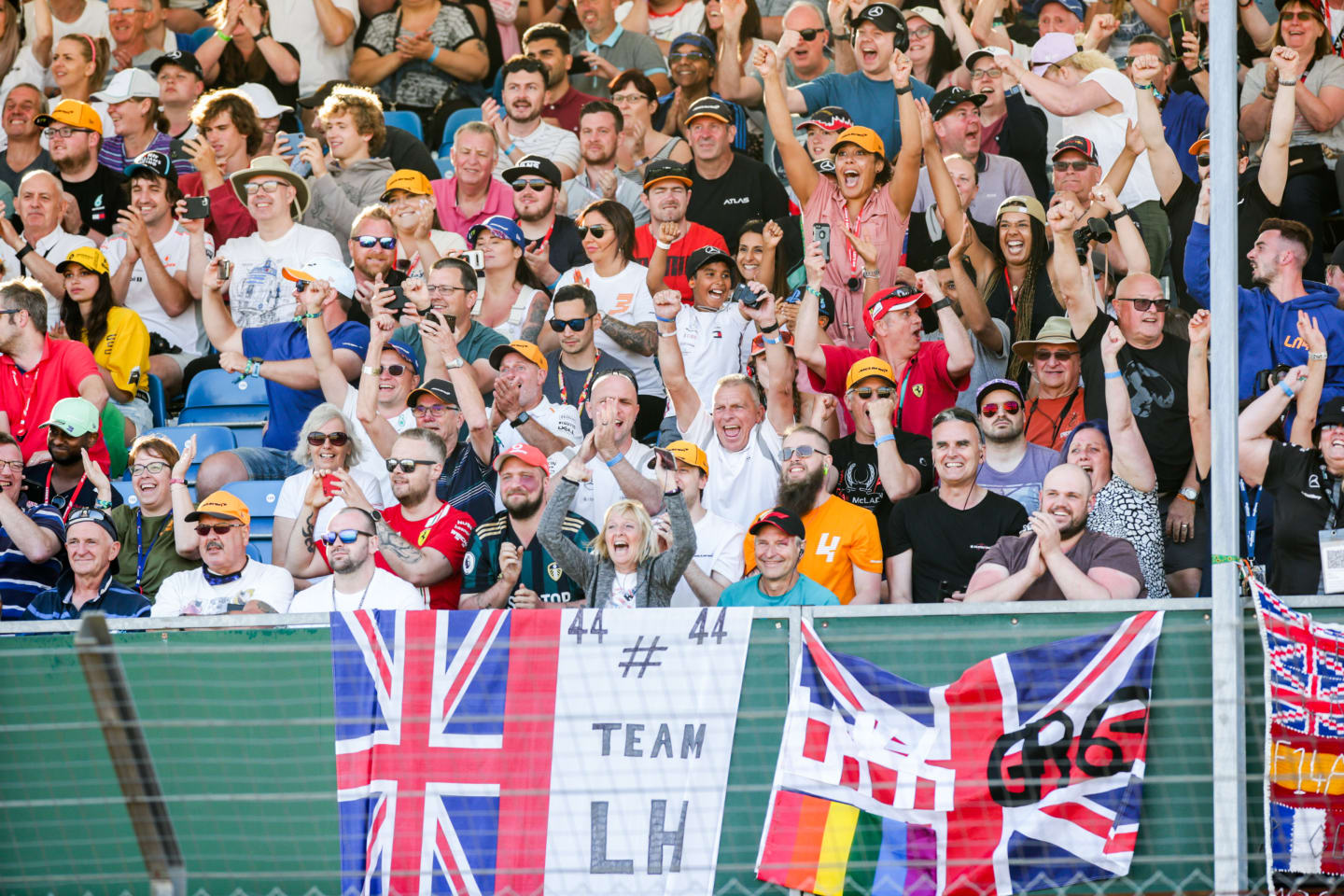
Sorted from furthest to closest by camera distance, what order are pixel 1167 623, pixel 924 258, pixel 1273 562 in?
pixel 924 258
pixel 1273 562
pixel 1167 623

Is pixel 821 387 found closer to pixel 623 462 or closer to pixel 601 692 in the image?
pixel 623 462

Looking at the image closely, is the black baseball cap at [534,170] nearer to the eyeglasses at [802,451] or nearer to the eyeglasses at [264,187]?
the eyeglasses at [264,187]

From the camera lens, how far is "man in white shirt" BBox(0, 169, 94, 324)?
10953 mm

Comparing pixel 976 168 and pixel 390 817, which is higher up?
pixel 976 168

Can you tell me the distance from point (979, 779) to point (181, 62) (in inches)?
348

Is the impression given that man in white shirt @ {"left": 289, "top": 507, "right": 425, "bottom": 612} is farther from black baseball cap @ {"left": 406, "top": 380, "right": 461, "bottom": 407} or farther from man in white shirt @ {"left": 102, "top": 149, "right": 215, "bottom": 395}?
man in white shirt @ {"left": 102, "top": 149, "right": 215, "bottom": 395}

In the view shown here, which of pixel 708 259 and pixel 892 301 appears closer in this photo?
pixel 892 301

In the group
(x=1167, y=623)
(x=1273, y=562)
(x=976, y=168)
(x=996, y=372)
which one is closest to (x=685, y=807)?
(x=1167, y=623)

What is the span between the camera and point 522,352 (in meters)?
9.41

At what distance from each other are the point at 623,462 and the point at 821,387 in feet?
4.81

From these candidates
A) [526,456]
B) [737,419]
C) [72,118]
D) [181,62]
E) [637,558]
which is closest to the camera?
[637,558]

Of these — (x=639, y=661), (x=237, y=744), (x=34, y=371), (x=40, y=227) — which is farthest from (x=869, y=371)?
(x=40, y=227)

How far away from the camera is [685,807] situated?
6512mm

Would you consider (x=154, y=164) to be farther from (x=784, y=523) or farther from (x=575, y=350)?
(x=784, y=523)
